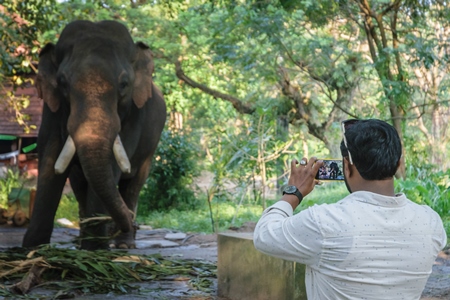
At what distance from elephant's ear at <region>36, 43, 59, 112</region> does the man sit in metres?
6.44

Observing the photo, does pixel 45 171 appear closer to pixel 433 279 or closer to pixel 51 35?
pixel 433 279

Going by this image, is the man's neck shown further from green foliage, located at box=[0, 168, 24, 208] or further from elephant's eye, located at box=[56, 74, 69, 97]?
green foliage, located at box=[0, 168, 24, 208]

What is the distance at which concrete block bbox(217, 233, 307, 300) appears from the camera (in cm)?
575

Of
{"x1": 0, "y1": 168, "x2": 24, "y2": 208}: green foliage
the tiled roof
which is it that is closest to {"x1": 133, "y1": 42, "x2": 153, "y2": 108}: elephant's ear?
{"x1": 0, "y1": 168, "x2": 24, "y2": 208}: green foliage

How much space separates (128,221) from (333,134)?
1420 centimetres

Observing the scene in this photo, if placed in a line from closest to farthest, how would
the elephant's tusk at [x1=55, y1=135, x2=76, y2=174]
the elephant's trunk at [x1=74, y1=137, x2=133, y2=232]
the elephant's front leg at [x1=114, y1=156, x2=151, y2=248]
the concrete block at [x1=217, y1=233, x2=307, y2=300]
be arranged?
the concrete block at [x1=217, y1=233, x2=307, y2=300] → the elephant's trunk at [x1=74, y1=137, x2=133, y2=232] → the elephant's tusk at [x1=55, y1=135, x2=76, y2=174] → the elephant's front leg at [x1=114, y1=156, x2=151, y2=248]

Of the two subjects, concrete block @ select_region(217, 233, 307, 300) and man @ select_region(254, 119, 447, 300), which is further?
concrete block @ select_region(217, 233, 307, 300)

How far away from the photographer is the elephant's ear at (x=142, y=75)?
970 centimetres

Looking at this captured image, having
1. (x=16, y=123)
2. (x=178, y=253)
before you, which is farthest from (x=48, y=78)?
(x=16, y=123)

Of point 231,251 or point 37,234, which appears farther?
point 37,234

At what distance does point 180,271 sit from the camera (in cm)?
769

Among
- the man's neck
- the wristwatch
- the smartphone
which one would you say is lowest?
the wristwatch

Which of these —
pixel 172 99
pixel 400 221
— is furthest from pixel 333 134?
pixel 400 221

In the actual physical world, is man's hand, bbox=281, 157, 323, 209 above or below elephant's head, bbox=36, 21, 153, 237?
below
